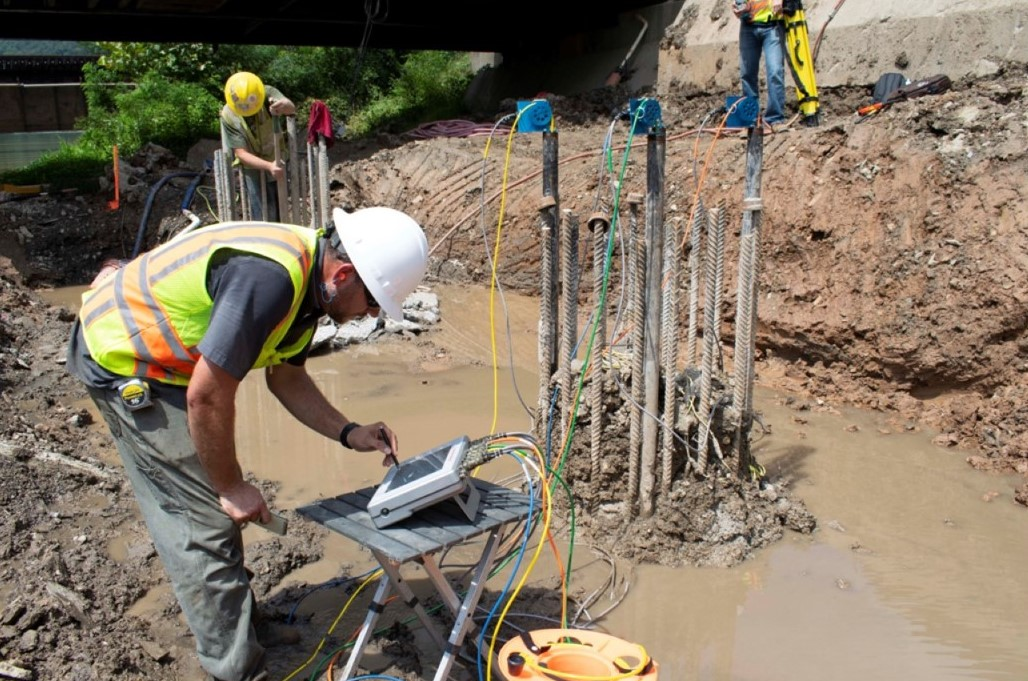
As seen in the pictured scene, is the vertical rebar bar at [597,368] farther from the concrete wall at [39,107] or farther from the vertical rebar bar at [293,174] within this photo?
the concrete wall at [39,107]

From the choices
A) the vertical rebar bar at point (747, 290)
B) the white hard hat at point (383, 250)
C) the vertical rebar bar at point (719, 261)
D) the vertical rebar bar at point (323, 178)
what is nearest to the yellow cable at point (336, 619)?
the white hard hat at point (383, 250)

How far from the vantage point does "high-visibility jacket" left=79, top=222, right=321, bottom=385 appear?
8.09 ft

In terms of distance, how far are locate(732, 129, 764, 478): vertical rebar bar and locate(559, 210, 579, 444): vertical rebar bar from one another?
70cm

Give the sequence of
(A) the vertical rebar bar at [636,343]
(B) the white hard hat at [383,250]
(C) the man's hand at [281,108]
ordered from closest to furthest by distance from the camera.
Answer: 1. (B) the white hard hat at [383,250]
2. (A) the vertical rebar bar at [636,343]
3. (C) the man's hand at [281,108]

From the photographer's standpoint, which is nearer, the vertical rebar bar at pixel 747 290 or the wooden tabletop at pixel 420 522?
the wooden tabletop at pixel 420 522

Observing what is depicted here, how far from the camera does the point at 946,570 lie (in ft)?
12.1

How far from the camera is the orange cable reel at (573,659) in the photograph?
2389mm

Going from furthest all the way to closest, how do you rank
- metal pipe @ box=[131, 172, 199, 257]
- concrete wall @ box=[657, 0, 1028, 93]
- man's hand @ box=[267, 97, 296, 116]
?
1. metal pipe @ box=[131, 172, 199, 257]
2. man's hand @ box=[267, 97, 296, 116]
3. concrete wall @ box=[657, 0, 1028, 93]

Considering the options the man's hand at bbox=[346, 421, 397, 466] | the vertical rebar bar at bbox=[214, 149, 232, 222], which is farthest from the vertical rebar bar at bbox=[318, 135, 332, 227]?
the man's hand at bbox=[346, 421, 397, 466]

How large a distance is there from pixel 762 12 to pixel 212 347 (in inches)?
251

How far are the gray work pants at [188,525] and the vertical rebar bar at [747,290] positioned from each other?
7.18ft

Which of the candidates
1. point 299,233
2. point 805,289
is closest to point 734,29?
point 805,289

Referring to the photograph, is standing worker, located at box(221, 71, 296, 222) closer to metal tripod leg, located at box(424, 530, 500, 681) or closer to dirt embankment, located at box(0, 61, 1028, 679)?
dirt embankment, located at box(0, 61, 1028, 679)

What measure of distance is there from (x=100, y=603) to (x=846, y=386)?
14.5ft
